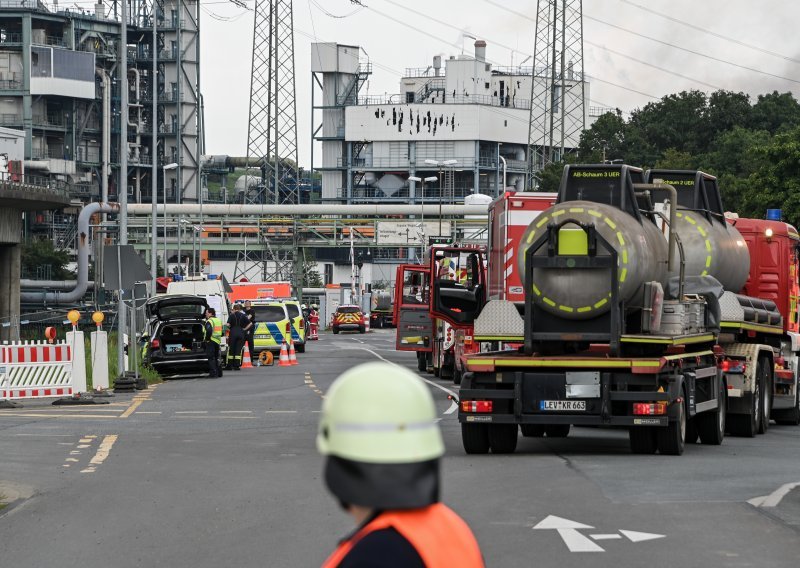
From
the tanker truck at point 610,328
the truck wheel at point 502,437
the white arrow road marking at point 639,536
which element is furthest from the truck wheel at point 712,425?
the white arrow road marking at point 639,536

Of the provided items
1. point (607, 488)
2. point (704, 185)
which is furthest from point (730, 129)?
point (607, 488)

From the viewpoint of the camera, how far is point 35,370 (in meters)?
26.9

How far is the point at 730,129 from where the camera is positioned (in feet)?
376

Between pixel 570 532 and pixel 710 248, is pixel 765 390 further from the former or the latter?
pixel 570 532

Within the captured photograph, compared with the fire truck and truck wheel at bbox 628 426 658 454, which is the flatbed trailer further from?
the fire truck

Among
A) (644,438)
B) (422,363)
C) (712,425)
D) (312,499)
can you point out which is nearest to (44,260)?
(422,363)

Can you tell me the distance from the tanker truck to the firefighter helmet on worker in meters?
Result: 12.7

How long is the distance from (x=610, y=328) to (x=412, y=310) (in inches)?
932

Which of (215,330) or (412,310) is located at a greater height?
(412,310)

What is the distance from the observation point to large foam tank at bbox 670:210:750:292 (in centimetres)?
1870

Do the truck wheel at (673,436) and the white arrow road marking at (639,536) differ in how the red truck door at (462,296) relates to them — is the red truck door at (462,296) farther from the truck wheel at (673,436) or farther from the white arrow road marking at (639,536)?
the white arrow road marking at (639,536)

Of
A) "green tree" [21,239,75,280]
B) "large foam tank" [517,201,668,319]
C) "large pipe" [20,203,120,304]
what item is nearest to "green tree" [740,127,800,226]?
"large pipe" [20,203,120,304]

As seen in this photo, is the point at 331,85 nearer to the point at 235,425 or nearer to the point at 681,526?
the point at 235,425

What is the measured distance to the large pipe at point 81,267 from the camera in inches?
2633
